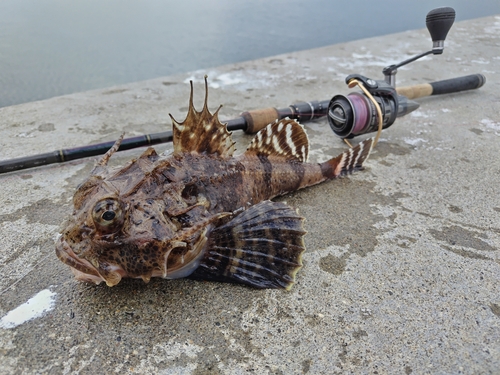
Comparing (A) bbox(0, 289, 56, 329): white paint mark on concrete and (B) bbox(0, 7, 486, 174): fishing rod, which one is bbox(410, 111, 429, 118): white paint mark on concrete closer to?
(B) bbox(0, 7, 486, 174): fishing rod

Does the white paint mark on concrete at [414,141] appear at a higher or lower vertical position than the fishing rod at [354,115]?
lower

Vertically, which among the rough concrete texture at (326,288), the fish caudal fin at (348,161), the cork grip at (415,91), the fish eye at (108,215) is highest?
the fish eye at (108,215)

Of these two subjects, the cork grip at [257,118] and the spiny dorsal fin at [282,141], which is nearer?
the spiny dorsal fin at [282,141]

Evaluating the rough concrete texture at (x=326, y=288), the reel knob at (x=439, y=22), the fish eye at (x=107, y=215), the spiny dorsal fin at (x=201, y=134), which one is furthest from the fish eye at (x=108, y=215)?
the reel knob at (x=439, y=22)

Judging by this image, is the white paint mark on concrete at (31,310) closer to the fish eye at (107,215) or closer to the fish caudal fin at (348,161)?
the fish eye at (107,215)

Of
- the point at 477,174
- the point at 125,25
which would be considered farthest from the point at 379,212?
the point at 125,25

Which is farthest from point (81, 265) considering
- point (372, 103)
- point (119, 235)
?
point (372, 103)

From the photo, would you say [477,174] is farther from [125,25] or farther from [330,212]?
[125,25]
